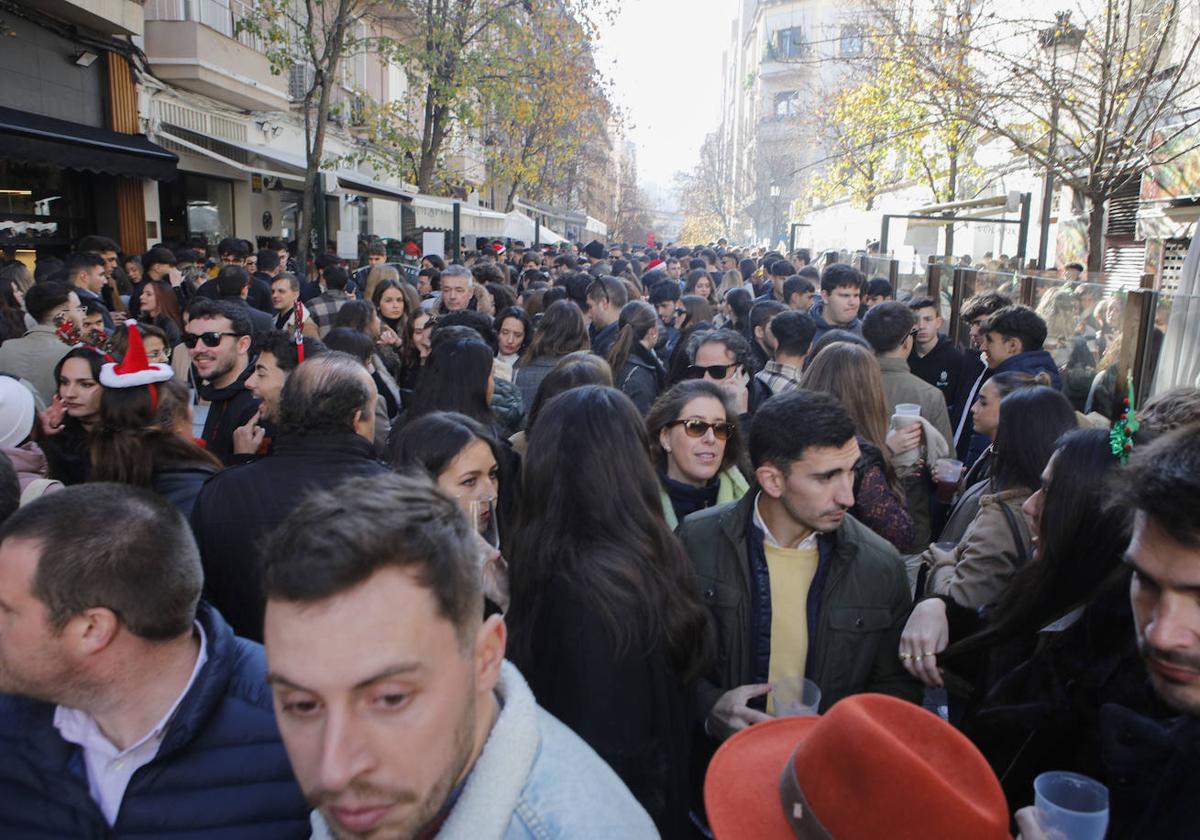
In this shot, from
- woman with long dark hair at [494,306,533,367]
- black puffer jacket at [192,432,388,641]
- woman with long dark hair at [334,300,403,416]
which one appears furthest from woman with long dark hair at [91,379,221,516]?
woman with long dark hair at [494,306,533,367]

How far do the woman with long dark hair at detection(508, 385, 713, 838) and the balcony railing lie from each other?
1507cm

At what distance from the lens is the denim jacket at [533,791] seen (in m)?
1.28

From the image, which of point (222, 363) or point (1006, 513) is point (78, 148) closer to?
point (222, 363)

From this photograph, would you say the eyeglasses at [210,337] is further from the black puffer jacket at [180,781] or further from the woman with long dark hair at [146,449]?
the black puffer jacket at [180,781]

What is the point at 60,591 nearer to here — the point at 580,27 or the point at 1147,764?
the point at 1147,764

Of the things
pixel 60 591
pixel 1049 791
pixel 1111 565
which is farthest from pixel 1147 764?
pixel 60 591

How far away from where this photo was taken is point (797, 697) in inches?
90.0

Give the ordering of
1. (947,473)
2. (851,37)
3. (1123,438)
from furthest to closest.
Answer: (851,37) < (947,473) < (1123,438)

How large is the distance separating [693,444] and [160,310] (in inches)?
252

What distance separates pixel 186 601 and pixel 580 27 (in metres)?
23.8

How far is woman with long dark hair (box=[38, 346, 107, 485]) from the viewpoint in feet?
12.2

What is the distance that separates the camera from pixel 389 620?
1.28 meters

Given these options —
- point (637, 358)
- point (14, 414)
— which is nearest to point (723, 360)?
point (637, 358)

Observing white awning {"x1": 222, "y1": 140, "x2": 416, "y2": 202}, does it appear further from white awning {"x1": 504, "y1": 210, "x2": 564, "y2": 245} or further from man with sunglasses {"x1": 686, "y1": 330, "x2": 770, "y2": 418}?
man with sunglasses {"x1": 686, "y1": 330, "x2": 770, "y2": 418}
